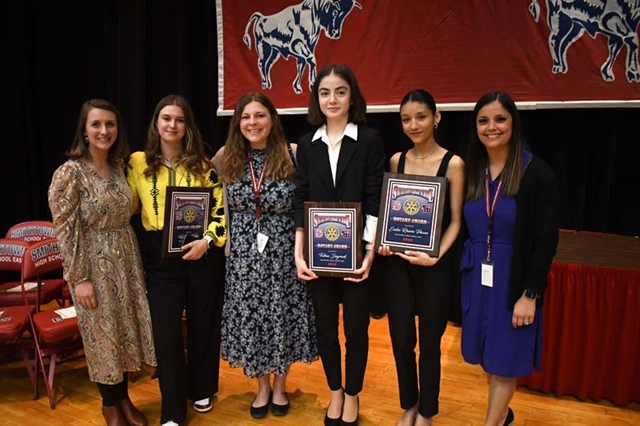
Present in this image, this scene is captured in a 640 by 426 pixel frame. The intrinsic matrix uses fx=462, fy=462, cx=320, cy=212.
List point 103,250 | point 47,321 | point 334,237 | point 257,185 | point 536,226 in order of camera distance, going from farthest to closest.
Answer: point 47,321, point 257,185, point 103,250, point 334,237, point 536,226

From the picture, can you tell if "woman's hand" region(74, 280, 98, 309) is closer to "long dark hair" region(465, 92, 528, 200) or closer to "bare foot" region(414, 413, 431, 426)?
"bare foot" region(414, 413, 431, 426)

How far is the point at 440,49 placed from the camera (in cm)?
342

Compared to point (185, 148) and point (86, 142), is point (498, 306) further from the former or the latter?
point (86, 142)

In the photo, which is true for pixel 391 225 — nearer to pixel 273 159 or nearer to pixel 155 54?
pixel 273 159

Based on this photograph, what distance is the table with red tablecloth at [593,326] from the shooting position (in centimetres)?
251

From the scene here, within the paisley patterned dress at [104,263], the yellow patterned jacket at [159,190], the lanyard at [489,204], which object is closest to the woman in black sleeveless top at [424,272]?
the lanyard at [489,204]

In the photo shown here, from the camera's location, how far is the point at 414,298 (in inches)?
83.7

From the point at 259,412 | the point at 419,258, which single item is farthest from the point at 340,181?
the point at 259,412

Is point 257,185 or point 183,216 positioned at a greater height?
point 257,185

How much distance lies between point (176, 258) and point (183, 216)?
0.23 m

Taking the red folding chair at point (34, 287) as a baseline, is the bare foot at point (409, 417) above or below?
below

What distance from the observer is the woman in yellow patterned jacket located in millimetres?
2266

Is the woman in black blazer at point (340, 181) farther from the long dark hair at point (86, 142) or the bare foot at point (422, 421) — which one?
the long dark hair at point (86, 142)

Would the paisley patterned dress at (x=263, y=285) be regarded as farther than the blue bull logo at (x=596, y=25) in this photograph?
No
